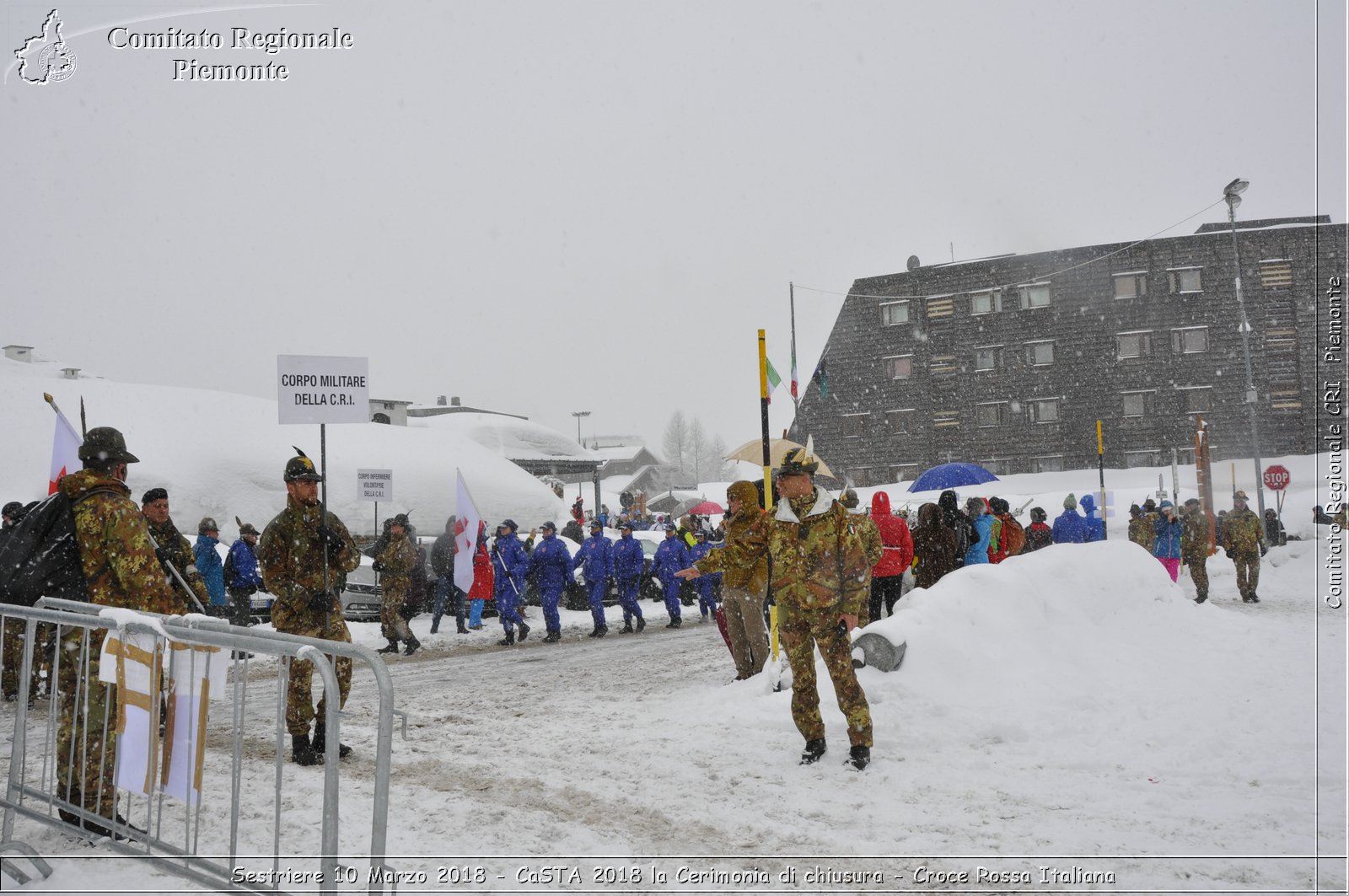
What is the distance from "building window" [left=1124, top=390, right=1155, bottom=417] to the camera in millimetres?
41500

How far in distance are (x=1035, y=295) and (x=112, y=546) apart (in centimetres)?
4412

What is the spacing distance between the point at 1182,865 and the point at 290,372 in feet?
23.1

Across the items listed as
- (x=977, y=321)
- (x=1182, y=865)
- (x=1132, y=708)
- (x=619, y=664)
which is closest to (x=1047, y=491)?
(x=977, y=321)

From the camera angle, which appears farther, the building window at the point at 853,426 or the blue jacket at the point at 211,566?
the building window at the point at 853,426

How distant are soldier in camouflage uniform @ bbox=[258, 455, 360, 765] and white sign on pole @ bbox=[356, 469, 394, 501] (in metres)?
8.43

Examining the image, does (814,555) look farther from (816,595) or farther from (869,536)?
(869,536)

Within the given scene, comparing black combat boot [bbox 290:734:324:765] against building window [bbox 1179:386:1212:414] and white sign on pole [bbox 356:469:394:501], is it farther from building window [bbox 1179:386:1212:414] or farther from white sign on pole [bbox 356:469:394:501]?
building window [bbox 1179:386:1212:414]

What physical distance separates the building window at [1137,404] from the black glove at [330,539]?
42341mm

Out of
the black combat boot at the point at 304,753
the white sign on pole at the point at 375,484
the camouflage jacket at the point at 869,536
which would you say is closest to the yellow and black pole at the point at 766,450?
the camouflage jacket at the point at 869,536

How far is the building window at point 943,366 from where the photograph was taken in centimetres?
4444

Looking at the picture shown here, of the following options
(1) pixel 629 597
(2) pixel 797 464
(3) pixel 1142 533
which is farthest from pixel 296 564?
(3) pixel 1142 533

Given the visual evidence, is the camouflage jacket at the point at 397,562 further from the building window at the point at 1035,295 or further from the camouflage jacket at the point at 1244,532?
the building window at the point at 1035,295

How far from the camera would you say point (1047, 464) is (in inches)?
1677

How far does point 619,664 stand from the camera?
35.2ft
